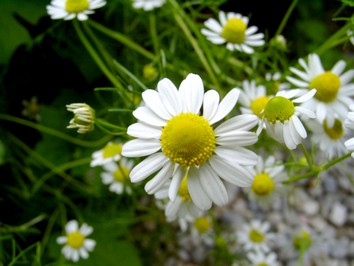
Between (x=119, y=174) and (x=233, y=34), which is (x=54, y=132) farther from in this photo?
(x=233, y=34)

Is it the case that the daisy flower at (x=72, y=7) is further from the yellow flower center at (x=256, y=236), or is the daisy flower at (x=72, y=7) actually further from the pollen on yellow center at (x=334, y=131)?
the yellow flower center at (x=256, y=236)

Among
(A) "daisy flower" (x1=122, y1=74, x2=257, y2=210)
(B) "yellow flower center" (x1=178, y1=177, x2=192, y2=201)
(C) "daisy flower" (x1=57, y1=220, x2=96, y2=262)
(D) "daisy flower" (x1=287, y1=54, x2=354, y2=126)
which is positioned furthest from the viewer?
(C) "daisy flower" (x1=57, y1=220, x2=96, y2=262)

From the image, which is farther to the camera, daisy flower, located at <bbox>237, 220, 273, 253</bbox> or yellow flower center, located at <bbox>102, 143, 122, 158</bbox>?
daisy flower, located at <bbox>237, 220, 273, 253</bbox>

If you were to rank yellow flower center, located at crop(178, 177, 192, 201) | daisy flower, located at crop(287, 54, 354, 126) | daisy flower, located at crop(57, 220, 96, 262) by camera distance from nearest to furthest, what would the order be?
yellow flower center, located at crop(178, 177, 192, 201)
daisy flower, located at crop(287, 54, 354, 126)
daisy flower, located at crop(57, 220, 96, 262)

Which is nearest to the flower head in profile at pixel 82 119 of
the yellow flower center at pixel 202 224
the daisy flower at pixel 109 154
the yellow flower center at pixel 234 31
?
the daisy flower at pixel 109 154

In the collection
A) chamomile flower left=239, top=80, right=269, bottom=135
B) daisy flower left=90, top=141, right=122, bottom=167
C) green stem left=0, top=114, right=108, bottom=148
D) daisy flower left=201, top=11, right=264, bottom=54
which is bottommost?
green stem left=0, top=114, right=108, bottom=148

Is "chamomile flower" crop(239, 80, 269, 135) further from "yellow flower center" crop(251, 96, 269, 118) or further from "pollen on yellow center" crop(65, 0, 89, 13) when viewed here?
"pollen on yellow center" crop(65, 0, 89, 13)

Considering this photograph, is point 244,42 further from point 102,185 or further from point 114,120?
point 102,185

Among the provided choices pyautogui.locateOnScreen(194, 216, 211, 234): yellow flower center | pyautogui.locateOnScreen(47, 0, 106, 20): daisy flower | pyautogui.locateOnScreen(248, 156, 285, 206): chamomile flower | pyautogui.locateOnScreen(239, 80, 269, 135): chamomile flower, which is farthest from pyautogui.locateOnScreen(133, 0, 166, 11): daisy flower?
pyautogui.locateOnScreen(194, 216, 211, 234): yellow flower center
